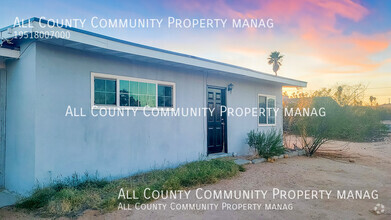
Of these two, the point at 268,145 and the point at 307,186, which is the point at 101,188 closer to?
the point at 307,186

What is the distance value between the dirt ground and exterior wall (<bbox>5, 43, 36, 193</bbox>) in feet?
3.04

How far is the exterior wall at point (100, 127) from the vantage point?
4.63 meters

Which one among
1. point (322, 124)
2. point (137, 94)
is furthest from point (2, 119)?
point (322, 124)

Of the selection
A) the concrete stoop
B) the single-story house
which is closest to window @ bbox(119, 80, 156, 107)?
the single-story house

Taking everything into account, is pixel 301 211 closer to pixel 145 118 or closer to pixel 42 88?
pixel 145 118

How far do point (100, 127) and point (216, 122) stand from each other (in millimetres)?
4082

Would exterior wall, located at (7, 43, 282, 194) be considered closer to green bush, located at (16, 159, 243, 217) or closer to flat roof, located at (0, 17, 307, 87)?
green bush, located at (16, 159, 243, 217)

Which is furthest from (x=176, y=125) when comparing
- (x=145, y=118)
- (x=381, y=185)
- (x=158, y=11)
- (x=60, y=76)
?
(x=381, y=185)

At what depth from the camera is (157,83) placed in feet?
21.4

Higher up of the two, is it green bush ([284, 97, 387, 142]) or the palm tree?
the palm tree

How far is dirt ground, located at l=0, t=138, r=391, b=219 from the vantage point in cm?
369

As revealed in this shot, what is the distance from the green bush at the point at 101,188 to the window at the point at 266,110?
4.20 m

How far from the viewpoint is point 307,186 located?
532cm

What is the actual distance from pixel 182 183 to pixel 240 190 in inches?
48.4
